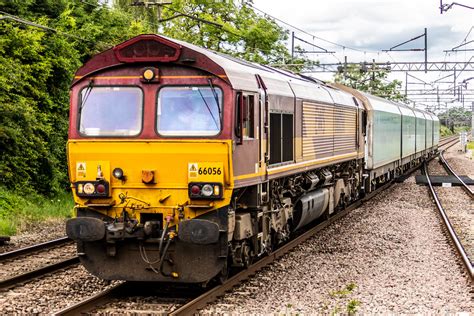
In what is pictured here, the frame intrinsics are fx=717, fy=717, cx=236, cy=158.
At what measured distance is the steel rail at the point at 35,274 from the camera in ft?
32.1

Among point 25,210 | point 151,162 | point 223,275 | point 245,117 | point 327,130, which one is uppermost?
point 245,117

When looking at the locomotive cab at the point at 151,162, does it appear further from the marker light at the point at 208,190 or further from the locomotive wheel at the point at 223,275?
the locomotive wheel at the point at 223,275

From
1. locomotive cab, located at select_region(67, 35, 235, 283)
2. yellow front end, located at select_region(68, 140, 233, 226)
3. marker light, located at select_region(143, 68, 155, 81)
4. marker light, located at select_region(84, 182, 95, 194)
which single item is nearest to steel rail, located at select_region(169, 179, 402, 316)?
locomotive cab, located at select_region(67, 35, 235, 283)

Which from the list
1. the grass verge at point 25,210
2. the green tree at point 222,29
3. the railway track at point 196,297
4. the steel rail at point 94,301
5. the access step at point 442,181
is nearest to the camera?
the steel rail at point 94,301

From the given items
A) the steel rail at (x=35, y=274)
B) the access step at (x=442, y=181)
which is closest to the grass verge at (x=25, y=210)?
the steel rail at (x=35, y=274)

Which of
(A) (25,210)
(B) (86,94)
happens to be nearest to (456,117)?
(A) (25,210)

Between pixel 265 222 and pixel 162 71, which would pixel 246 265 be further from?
pixel 162 71

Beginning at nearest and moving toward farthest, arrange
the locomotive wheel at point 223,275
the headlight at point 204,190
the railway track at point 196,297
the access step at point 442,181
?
the railway track at point 196,297
the headlight at point 204,190
the locomotive wheel at point 223,275
the access step at point 442,181

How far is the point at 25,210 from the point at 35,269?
19.3 ft

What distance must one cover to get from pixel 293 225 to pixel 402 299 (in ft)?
14.3

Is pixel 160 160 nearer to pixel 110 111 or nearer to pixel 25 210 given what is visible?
pixel 110 111

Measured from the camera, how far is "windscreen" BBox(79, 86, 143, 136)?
30.1 ft

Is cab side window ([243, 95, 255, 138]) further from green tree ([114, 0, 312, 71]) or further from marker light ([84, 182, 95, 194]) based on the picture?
green tree ([114, 0, 312, 71])

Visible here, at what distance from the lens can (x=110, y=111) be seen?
30.5 ft
